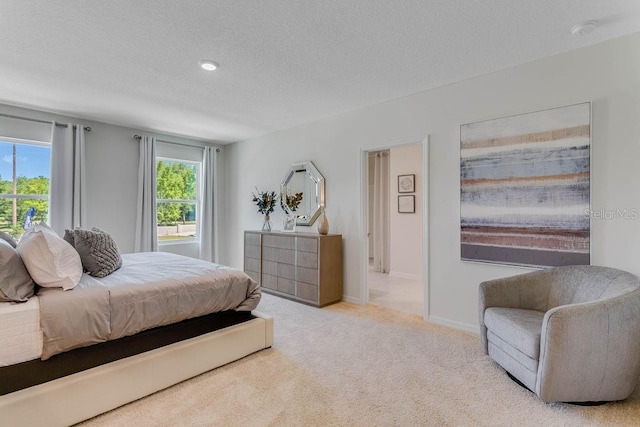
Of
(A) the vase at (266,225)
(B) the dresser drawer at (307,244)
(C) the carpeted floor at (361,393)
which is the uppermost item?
(A) the vase at (266,225)

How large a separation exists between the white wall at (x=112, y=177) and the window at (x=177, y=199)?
46cm

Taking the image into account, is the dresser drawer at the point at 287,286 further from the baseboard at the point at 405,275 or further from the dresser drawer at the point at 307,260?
the baseboard at the point at 405,275

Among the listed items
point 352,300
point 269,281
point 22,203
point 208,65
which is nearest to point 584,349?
point 352,300

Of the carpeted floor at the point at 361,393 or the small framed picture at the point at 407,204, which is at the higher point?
the small framed picture at the point at 407,204

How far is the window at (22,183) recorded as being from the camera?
387 cm

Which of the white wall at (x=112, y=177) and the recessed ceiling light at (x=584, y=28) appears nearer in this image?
the recessed ceiling light at (x=584, y=28)

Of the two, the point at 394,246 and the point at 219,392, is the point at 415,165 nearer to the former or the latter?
the point at 394,246

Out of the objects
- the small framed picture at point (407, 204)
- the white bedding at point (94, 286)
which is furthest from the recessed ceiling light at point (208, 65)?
the small framed picture at point (407, 204)

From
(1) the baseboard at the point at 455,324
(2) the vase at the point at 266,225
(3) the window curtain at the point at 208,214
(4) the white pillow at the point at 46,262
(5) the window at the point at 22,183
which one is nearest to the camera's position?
(4) the white pillow at the point at 46,262

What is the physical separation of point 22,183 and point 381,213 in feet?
18.5

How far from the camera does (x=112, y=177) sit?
461cm

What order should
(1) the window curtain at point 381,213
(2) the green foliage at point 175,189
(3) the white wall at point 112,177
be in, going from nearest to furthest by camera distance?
1. (3) the white wall at point 112,177
2. (2) the green foliage at point 175,189
3. (1) the window curtain at point 381,213

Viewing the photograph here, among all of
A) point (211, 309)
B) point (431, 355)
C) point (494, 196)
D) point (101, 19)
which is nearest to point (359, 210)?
point (494, 196)

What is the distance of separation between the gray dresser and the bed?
1304 millimetres
